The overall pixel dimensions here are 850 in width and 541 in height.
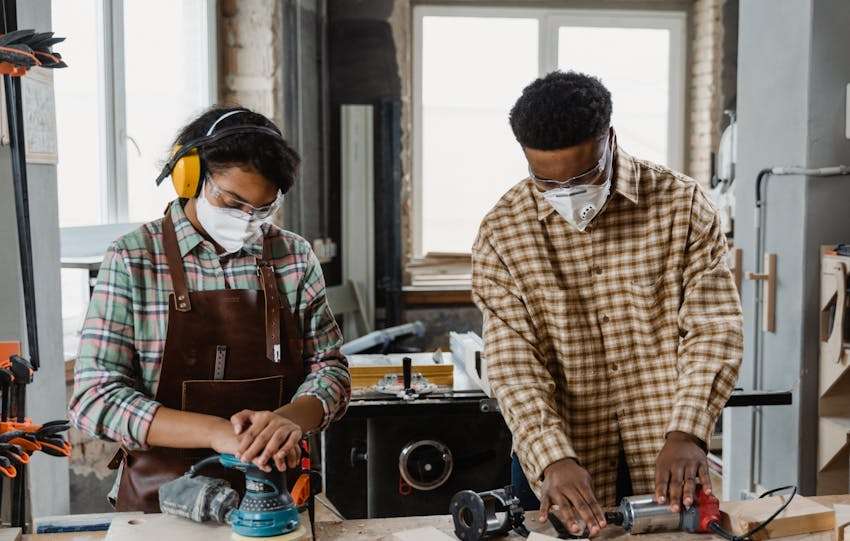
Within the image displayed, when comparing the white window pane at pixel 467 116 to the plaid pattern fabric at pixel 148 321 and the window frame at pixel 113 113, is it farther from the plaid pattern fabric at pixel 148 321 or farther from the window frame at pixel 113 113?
the plaid pattern fabric at pixel 148 321

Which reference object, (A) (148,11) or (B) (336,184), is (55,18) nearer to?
(A) (148,11)

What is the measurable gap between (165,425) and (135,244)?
0.37 metres

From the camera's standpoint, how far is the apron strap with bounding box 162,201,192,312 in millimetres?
1767

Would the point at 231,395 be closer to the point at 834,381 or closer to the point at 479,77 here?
the point at 834,381

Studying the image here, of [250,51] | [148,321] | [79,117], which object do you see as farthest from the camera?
[250,51]

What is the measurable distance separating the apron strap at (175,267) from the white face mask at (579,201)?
74 cm

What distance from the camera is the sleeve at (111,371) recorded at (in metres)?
1.66

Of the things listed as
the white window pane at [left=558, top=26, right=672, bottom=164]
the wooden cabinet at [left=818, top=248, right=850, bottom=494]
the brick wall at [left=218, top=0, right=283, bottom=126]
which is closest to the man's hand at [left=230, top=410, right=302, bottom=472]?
the wooden cabinet at [left=818, top=248, right=850, bottom=494]

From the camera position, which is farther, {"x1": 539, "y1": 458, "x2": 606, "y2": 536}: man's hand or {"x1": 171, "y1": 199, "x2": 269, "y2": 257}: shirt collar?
{"x1": 171, "y1": 199, "x2": 269, "y2": 257}: shirt collar

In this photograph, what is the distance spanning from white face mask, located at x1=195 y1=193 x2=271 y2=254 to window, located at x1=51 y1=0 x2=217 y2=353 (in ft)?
5.15

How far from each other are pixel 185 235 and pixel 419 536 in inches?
29.3

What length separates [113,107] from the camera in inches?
145

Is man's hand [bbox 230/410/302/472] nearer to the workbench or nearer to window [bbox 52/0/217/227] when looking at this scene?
the workbench

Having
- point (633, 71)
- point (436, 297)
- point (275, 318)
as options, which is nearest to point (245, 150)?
point (275, 318)
